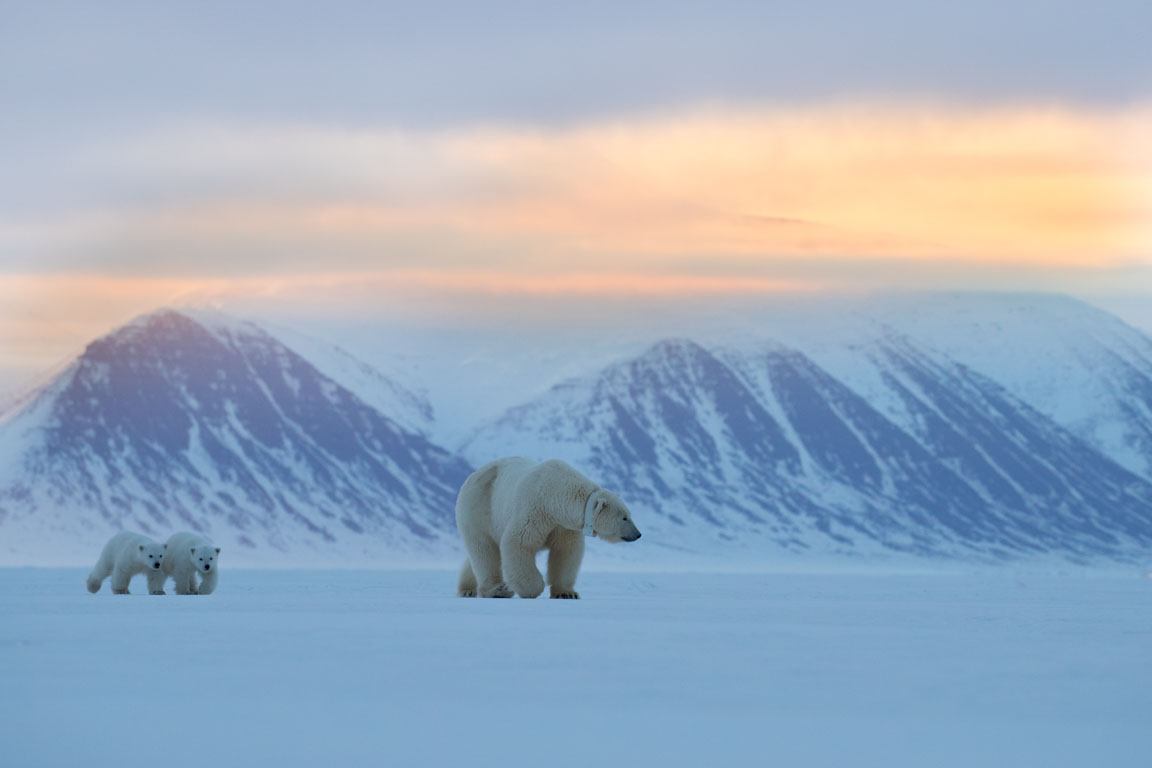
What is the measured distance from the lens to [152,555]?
25609mm

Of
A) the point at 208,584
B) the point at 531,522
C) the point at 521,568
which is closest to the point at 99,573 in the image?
the point at 208,584

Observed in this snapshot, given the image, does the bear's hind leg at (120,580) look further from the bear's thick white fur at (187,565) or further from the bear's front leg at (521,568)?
the bear's front leg at (521,568)

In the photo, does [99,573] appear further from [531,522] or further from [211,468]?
[211,468]

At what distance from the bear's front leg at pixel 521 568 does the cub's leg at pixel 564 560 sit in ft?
1.53

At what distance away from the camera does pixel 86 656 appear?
1184 centimetres

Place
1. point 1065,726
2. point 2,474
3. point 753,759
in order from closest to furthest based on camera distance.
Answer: point 753,759 < point 1065,726 < point 2,474

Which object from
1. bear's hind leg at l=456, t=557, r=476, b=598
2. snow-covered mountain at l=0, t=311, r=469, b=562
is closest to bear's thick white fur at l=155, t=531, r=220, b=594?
bear's hind leg at l=456, t=557, r=476, b=598

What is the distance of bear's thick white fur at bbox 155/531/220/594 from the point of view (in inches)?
1021

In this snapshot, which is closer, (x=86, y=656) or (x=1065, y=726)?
(x=1065, y=726)

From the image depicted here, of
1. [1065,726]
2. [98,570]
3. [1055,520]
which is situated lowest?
Answer: [1055,520]

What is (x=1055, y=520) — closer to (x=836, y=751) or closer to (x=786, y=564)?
(x=786, y=564)

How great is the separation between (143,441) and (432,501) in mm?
31235

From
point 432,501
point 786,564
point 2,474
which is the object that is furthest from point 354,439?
point 786,564

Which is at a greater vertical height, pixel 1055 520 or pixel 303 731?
pixel 303 731
